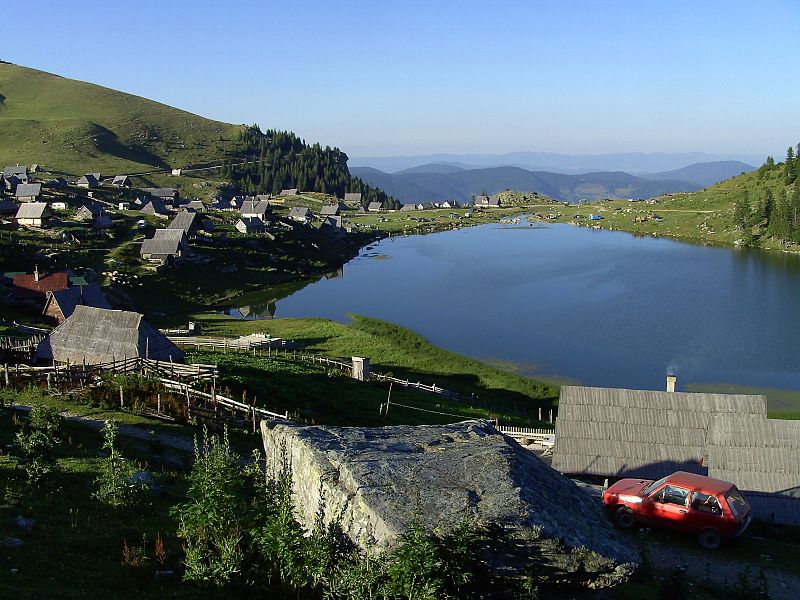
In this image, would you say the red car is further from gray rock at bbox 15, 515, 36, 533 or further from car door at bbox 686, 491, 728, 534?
gray rock at bbox 15, 515, 36, 533

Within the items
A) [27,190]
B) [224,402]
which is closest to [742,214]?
[27,190]

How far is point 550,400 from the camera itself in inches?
1886

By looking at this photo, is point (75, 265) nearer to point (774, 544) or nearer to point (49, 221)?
point (49, 221)

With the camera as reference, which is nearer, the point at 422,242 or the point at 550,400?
the point at 550,400

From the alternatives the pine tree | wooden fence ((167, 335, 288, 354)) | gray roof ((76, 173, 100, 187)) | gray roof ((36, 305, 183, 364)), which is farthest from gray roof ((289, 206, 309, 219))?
gray roof ((36, 305, 183, 364))

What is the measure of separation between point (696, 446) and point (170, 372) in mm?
21836

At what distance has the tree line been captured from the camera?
14375 centimetres

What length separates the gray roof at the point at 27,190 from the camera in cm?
11325

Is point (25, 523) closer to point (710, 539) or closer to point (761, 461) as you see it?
point (710, 539)

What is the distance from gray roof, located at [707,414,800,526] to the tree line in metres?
139

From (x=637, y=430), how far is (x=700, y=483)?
24.0 ft

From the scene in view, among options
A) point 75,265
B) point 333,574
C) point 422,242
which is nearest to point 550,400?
point 333,574

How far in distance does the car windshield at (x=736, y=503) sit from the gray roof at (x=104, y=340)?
86.2ft

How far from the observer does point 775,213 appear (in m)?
150
